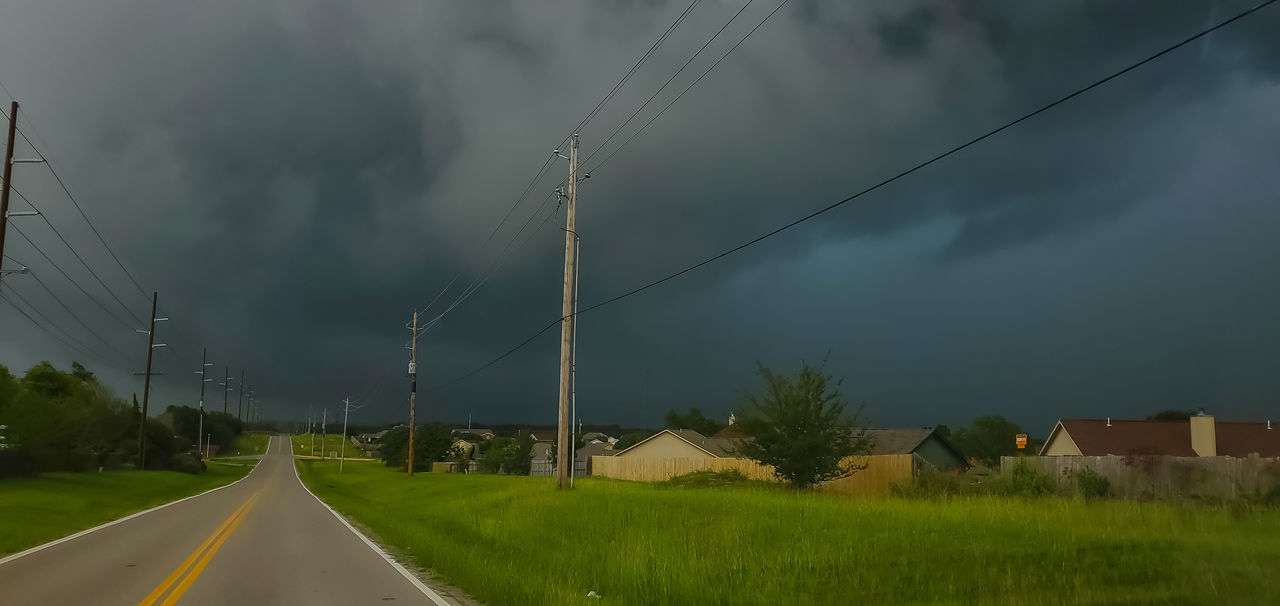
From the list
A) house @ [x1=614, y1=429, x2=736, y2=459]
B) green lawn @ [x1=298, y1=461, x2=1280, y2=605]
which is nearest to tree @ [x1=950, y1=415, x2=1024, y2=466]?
house @ [x1=614, y1=429, x2=736, y2=459]

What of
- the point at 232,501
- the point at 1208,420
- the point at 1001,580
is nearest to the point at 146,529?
the point at 232,501

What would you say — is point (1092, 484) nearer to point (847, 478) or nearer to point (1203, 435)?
point (847, 478)

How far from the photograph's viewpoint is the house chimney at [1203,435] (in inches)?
1701

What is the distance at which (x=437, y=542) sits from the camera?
66.1ft

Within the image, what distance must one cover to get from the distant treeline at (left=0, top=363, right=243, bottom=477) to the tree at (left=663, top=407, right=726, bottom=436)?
79618mm

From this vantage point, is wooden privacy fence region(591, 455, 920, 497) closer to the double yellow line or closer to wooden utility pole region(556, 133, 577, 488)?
wooden utility pole region(556, 133, 577, 488)

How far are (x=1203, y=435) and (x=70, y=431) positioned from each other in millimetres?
72447

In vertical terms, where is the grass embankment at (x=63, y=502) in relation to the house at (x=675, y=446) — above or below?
below

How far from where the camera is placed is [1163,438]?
1938 inches

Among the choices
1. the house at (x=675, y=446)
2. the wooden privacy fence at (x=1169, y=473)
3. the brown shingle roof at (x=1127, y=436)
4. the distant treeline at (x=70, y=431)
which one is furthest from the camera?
the house at (x=675, y=446)

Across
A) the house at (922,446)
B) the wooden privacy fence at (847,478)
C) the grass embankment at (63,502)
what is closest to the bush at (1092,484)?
the wooden privacy fence at (847,478)

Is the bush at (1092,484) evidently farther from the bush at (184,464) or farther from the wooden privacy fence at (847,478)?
the bush at (184,464)

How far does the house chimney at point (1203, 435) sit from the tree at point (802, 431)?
69.4 ft

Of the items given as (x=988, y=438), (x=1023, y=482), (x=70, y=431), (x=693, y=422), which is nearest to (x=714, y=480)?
(x=1023, y=482)
